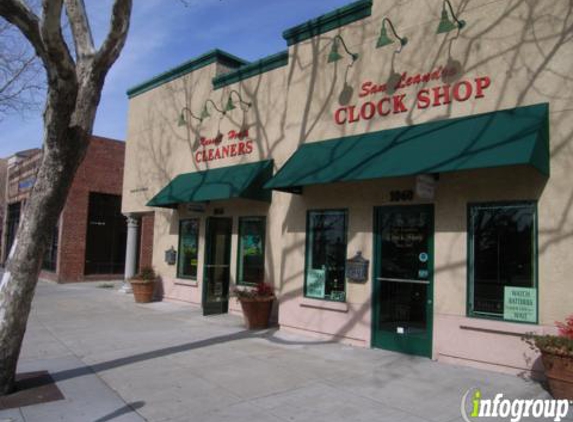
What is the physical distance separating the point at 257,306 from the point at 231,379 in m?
3.68

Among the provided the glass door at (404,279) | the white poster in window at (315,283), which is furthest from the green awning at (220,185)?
the glass door at (404,279)

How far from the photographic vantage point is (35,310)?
43.1 feet

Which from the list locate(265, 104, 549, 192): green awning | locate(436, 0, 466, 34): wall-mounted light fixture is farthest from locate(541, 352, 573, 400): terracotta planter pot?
locate(436, 0, 466, 34): wall-mounted light fixture

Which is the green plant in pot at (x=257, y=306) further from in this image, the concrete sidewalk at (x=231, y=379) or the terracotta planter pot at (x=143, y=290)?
the terracotta planter pot at (x=143, y=290)

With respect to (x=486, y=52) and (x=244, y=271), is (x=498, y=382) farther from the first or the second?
(x=244, y=271)

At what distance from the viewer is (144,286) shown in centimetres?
1452

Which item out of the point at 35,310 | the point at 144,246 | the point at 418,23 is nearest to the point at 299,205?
the point at 418,23

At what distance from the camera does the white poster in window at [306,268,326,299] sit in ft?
31.4

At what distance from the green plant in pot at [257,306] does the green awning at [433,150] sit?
7.82 ft

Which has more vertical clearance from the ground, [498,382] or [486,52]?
[486,52]

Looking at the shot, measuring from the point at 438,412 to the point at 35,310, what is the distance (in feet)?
36.6

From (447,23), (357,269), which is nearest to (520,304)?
(357,269)

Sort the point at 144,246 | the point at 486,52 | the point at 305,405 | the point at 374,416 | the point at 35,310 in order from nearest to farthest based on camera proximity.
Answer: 1. the point at 374,416
2. the point at 305,405
3. the point at 486,52
4. the point at 35,310
5. the point at 144,246

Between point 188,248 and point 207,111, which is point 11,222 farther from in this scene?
point 207,111
